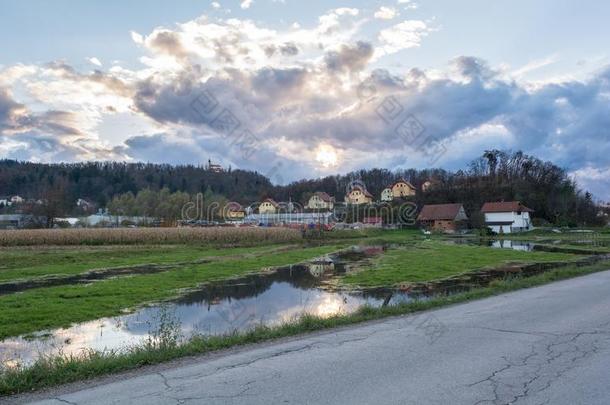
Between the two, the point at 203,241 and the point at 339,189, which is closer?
the point at 203,241

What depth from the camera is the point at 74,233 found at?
48.7 meters

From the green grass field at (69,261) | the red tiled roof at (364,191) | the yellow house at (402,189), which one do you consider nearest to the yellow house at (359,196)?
the red tiled roof at (364,191)

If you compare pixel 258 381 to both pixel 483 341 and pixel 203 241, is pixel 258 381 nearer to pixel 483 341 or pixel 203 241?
pixel 483 341

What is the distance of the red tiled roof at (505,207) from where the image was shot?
88.6 metres

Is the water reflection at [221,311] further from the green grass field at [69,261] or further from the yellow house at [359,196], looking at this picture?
the yellow house at [359,196]

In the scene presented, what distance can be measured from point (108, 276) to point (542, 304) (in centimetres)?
2176

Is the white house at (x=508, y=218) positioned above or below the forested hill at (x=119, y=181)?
below

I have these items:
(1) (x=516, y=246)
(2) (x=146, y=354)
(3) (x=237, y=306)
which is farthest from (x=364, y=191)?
(2) (x=146, y=354)

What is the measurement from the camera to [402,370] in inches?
278

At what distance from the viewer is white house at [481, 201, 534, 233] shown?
286ft

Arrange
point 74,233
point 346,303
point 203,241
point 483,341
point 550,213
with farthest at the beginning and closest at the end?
point 550,213 < point 203,241 < point 74,233 < point 346,303 < point 483,341

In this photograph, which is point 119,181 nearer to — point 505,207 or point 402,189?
point 402,189

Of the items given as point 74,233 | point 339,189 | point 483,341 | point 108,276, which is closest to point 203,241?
point 74,233

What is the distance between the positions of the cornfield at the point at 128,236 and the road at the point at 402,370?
4374 centimetres
